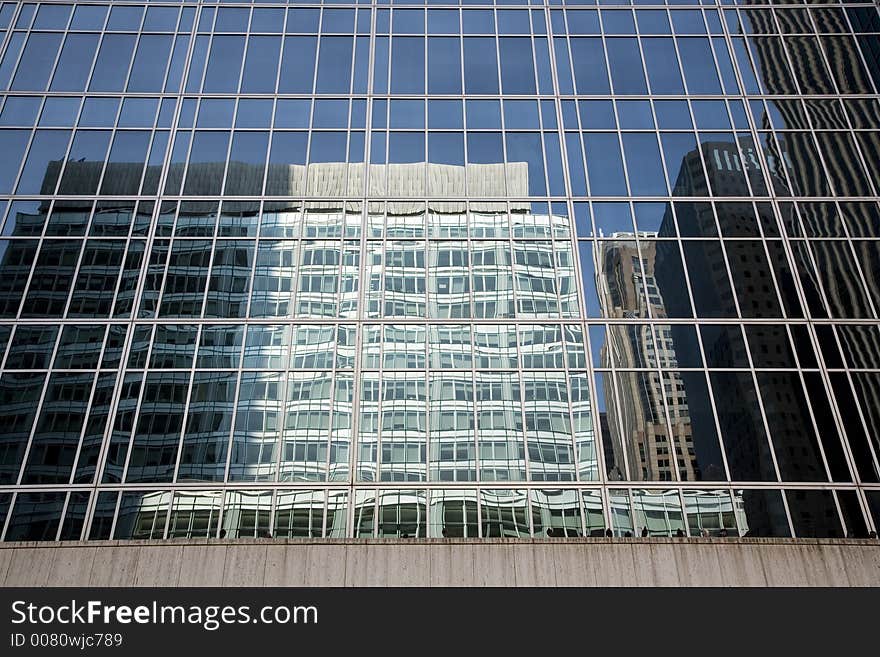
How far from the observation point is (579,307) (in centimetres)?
2703

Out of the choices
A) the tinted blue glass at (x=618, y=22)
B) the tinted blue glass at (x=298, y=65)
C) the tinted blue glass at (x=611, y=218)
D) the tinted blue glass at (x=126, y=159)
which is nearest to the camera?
the tinted blue glass at (x=611, y=218)

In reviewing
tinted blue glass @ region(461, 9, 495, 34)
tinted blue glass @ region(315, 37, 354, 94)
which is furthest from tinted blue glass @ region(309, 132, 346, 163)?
tinted blue glass @ region(461, 9, 495, 34)

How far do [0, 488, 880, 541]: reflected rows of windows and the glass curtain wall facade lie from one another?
0.30 ft

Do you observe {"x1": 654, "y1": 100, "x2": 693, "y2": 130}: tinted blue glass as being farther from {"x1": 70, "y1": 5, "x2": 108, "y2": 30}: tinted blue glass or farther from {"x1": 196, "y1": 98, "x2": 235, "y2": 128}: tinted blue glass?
{"x1": 70, "y1": 5, "x2": 108, "y2": 30}: tinted blue glass

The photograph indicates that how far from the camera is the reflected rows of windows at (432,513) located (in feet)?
75.6

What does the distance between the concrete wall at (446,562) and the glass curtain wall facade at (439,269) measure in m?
1.30

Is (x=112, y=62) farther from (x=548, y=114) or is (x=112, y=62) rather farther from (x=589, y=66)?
(x=589, y=66)

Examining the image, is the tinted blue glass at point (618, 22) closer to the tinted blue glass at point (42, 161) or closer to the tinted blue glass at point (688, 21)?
the tinted blue glass at point (688, 21)

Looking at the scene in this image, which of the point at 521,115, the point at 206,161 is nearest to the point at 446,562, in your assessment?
the point at 206,161

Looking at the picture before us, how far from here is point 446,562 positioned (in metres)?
21.6

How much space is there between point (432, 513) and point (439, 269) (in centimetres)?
907

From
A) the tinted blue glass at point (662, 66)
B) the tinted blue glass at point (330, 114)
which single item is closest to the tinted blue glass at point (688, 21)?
the tinted blue glass at point (662, 66)

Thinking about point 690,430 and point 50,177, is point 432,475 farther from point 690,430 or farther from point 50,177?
point 50,177
